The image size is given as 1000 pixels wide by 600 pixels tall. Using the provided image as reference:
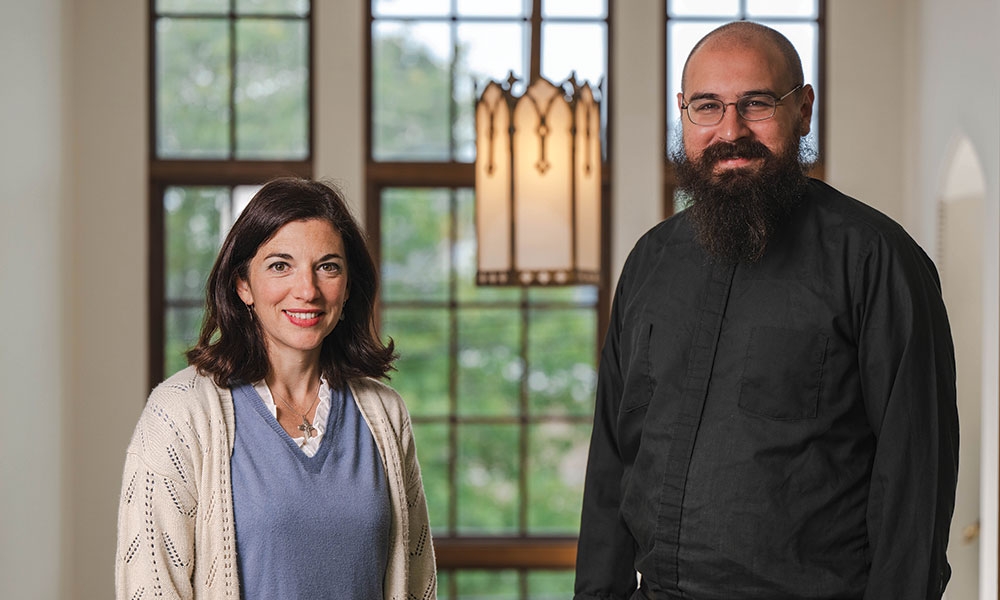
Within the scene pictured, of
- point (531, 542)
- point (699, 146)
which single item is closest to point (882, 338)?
point (699, 146)

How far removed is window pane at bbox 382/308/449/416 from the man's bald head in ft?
9.28

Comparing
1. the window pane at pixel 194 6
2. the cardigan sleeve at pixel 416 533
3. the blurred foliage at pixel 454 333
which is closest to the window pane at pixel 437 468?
the blurred foliage at pixel 454 333

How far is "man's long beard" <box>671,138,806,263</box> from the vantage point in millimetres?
1812

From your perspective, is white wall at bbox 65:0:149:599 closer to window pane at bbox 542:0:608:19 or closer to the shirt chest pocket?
window pane at bbox 542:0:608:19

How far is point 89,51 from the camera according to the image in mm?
4336

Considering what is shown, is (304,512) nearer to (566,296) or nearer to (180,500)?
(180,500)

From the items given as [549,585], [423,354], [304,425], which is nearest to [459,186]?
[423,354]

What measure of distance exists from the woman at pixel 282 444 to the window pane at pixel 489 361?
8.00 ft

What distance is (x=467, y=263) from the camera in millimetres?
4562

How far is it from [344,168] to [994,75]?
238 centimetres

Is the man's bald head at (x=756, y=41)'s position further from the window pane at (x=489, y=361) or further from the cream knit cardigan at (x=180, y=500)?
the window pane at (x=489, y=361)

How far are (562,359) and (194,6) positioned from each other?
2.08 metres

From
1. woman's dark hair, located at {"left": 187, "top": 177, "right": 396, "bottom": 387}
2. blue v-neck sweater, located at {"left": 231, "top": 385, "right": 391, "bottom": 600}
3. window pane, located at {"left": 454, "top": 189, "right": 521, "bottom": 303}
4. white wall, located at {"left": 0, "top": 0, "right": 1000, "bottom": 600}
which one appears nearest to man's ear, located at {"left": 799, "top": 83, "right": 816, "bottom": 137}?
woman's dark hair, located at {"left": 187, "top": 177, "right": 396, "bottom": 387}

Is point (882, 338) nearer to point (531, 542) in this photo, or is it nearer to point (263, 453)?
point (263, 453)
